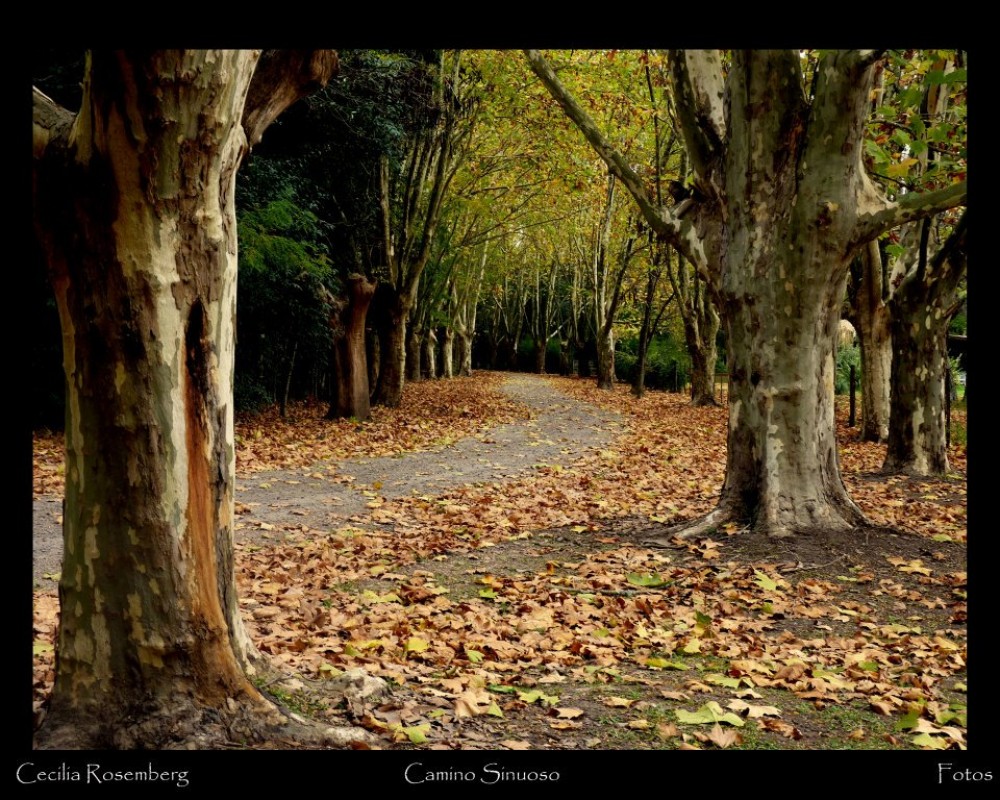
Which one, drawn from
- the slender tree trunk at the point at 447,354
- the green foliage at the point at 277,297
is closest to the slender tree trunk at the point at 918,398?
the green foliage at the point at 277,297

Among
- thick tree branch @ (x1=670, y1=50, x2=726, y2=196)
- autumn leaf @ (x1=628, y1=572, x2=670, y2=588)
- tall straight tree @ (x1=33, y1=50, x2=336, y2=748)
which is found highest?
thick tree branch @ (x1=670, y1=50, x2=726, y2=196)

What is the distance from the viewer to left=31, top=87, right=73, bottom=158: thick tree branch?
10.3 ft

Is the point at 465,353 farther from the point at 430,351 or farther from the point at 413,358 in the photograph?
the point at 413,358

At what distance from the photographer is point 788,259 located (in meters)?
7.30

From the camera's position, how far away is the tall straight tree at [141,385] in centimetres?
306

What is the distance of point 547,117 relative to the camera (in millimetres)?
20375

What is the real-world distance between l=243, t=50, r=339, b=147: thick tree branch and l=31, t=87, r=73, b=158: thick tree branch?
0.84m

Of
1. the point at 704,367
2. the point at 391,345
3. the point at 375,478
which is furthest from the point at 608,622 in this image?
the point at 704,367

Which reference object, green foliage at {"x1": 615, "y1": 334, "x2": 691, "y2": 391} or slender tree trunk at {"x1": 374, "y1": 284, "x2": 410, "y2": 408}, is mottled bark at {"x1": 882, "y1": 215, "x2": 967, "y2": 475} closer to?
slender tree trunk at {"x1": 374, "y1": 284, "x2": 410, "y2": 408}

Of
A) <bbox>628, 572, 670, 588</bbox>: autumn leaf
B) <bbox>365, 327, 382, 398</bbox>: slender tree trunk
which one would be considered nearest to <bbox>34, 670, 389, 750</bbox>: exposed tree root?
<bbox>628, 572, 670, 588</bbox>: autumn leaf

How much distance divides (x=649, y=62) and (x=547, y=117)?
574 cm

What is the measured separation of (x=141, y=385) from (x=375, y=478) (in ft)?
27.3
